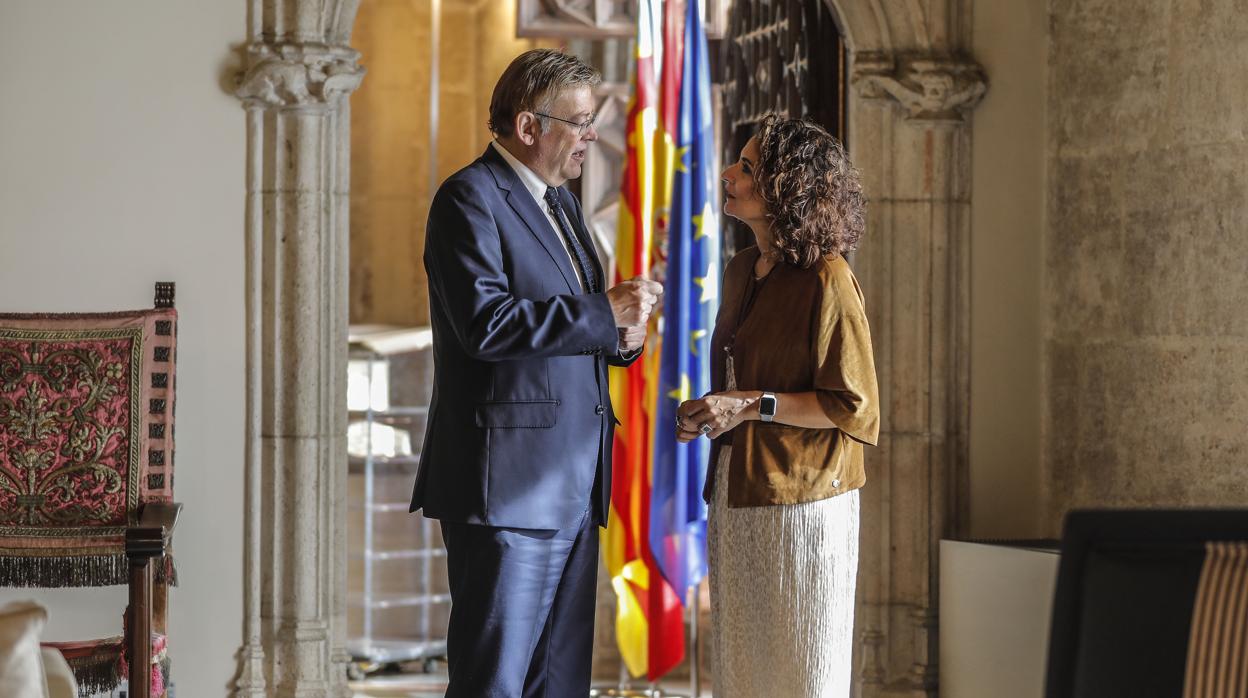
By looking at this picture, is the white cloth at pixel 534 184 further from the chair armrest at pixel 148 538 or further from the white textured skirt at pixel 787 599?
the chair armrest at pixel 148 538

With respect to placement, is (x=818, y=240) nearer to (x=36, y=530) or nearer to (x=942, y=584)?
(x=942, y=584)

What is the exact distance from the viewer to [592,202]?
5.54m

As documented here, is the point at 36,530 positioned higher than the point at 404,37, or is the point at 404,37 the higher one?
the point at 404,37

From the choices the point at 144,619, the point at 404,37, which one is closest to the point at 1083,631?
the point at 144,619

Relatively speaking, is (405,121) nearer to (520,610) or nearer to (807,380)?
(807,380)

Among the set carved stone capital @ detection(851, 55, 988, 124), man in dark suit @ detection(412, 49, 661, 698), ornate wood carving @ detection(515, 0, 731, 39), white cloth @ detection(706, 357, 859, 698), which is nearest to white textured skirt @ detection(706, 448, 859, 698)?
white cloth @ detection(706, 357, 859, 698)

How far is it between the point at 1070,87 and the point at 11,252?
3.34 meters

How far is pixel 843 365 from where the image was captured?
8.82 ft

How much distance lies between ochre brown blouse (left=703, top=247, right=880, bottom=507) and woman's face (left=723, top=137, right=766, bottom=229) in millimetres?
128

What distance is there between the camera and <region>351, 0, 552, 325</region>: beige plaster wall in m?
6.95

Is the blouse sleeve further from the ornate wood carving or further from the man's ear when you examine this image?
the ornate wood carving

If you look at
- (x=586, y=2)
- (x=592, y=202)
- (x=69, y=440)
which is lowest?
(x=69, y=440)

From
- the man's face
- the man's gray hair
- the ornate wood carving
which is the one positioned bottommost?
the man's face

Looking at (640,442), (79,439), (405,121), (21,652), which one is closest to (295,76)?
(79,439)
